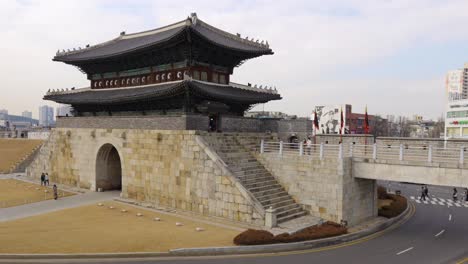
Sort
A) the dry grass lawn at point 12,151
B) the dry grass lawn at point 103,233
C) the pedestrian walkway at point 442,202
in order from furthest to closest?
the dry grass lawn at point 12,151 < the pedestrian walkway at point 442,202 < the dry grass lawn at point 103,233

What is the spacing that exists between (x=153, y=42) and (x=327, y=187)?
16.4 meters

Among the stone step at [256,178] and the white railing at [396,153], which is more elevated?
the white railing at [396,153]

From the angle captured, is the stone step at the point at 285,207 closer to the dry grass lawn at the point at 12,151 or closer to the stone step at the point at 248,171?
the stone step at the point at 248,171

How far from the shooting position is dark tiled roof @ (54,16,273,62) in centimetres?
2886

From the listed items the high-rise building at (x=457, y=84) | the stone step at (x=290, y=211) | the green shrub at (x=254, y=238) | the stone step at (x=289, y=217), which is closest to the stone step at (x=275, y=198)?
the stone step at (x=290, y=211)

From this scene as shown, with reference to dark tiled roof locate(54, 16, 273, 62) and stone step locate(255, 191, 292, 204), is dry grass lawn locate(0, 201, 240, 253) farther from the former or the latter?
dark tiled roof locate(54, 16, 273, 62)

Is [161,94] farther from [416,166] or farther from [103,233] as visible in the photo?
[416,166]

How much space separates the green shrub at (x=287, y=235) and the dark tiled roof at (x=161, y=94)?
11094 millimetres

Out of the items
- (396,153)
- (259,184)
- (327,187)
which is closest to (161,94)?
(259,184)

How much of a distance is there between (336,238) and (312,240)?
4.96ft

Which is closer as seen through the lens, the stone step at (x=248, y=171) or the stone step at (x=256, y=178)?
the stone step at (x=256, y=178)

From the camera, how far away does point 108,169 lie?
30.8 metres

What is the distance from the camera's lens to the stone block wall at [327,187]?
67.5ft

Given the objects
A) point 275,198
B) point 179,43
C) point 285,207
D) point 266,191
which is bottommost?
point 285,207
